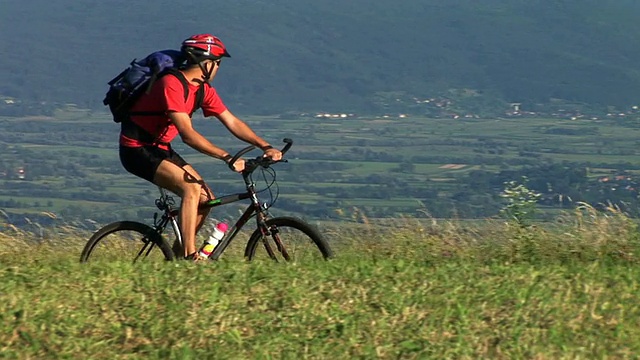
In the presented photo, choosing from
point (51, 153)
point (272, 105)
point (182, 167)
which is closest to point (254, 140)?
point (182, 167)

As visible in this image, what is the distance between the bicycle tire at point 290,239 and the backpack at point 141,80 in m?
1.05

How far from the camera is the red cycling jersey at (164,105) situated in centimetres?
894

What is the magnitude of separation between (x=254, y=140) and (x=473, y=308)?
2981 mm

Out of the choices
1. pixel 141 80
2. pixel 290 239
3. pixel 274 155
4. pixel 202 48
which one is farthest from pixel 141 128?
pixel 290 239

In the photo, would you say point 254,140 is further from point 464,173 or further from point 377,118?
point 377,118

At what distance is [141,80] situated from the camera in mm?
9117

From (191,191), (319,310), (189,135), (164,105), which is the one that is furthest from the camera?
(191,191)

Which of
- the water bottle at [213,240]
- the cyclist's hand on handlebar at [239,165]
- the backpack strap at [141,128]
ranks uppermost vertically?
the backpack strap at [141,128]

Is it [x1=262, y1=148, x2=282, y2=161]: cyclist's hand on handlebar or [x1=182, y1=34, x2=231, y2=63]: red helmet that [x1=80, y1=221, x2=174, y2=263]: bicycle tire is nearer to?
[x1=262, y1=148, x2=282, y2=161]: cyclist's hand on handlebar

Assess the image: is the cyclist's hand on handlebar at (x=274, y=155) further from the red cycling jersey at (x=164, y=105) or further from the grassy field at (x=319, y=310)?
the grassy field at (x=319, y=310)

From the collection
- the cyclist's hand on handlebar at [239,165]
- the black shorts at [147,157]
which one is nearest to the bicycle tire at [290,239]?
the cyclist's hand on handlebar at [239,165]

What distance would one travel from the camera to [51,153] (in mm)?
91438

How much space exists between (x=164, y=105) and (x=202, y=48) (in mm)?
514

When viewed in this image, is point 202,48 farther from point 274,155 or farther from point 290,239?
point 290,239
